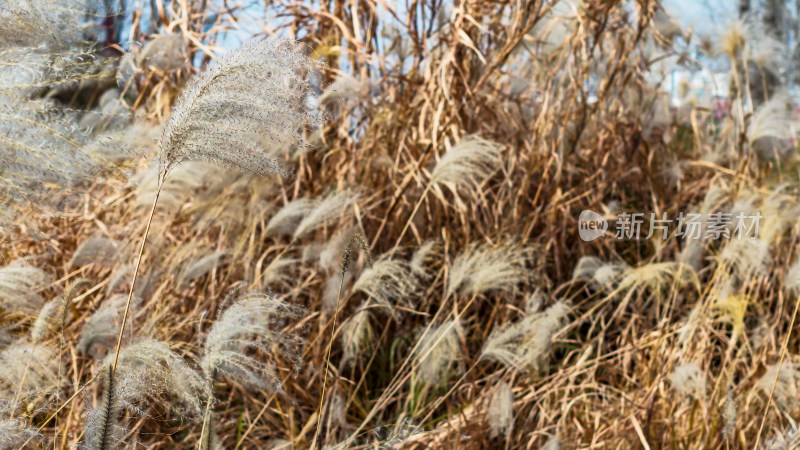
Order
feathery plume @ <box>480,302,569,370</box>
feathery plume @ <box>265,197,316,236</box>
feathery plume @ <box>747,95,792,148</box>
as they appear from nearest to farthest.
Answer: feathery plume @ <box>480,302,569,370</box> < feathery plume @ <box>265,197,316,236</box> < feathery plume @ <box>747,95,792,148</box>

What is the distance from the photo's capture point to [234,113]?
94 centimetres

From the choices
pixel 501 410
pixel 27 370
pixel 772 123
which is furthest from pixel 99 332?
pixel 772 123

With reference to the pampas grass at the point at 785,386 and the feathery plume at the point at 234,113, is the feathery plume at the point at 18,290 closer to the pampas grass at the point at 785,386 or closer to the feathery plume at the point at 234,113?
the feathery plume at the point at 234,113

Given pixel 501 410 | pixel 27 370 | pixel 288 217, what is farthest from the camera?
pixel 288 217

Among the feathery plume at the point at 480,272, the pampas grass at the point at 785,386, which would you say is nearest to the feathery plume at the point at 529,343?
the feathery plume at the point at 480,272

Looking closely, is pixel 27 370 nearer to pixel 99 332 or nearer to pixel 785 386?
pixel 99 332

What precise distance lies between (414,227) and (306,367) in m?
0.53

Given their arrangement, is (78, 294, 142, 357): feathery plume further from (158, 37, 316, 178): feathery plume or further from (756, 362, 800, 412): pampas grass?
(756, 362, 800, 412): pampas grass

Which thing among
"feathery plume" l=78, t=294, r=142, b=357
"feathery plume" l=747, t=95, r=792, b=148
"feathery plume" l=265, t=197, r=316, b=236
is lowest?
"feathery plume" l=78, t=294, r=142, b=357

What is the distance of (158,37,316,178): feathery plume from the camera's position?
0.91 metres

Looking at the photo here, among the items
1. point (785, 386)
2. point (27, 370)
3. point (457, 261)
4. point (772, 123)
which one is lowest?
point (785, 386)

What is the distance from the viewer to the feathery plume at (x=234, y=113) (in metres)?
0.91

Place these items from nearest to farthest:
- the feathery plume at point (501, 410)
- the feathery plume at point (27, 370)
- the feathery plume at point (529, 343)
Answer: the feathery plume at point (27, 370) → the feathery plume at point (501, 410) → the feathery plume at point (529, 343)

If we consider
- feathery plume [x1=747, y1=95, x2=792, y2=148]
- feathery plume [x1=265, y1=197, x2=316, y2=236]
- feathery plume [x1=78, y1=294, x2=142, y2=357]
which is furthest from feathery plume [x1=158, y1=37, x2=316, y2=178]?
feathery plume [x1=747, y1=95, x2=792, y2=148]
